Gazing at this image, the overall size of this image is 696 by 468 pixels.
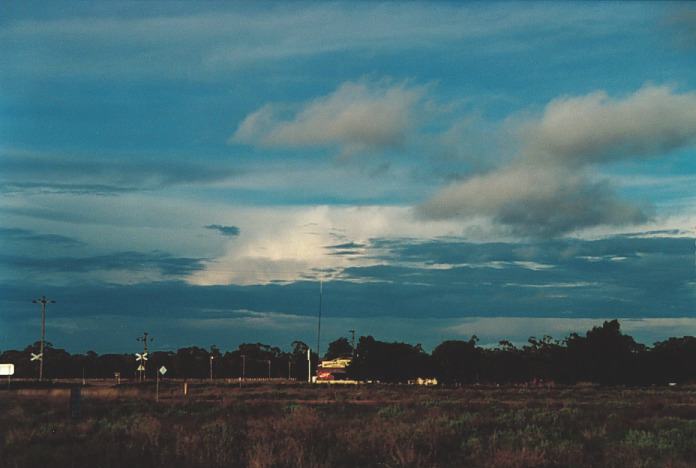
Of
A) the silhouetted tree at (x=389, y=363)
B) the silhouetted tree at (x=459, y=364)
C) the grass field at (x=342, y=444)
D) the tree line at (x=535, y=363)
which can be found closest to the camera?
the grass field at (x=342, y=444)

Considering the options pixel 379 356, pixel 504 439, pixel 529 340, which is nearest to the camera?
pixel 504 439

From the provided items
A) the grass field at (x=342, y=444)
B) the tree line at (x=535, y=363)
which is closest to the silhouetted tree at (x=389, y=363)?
the tree line at (x=535, y=363)

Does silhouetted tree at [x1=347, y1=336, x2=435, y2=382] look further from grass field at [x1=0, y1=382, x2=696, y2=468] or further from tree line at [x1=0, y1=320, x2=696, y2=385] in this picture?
grass field at [x1=0, y1=382, x2=696, y2=468]

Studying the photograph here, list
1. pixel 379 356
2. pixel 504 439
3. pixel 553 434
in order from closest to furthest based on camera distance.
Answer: pixel 504 439 < pixel 553 434 < pixel 379 356

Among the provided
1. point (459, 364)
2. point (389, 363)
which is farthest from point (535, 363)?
point (389, 363)

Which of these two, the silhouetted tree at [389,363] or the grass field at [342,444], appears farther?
the silhouetted tree at [389,363]

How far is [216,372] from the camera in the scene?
584 ft

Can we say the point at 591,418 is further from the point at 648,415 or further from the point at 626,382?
the point at 626,382

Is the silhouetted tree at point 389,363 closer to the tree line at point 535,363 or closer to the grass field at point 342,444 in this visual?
the tree line at point 535,363

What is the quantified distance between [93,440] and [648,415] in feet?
75.2

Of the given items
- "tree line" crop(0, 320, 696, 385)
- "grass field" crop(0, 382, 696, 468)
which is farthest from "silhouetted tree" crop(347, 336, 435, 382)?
"grass field" crop(0, 382, 696, 468)

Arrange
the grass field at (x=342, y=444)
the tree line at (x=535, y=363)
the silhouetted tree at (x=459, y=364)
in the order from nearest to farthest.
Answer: the grass field at (x=342, y=444) < the tree line at (x=535, y=363) < the silhouetted tree at (x=459, y=364)

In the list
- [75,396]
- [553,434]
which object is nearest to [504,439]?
[553,434]

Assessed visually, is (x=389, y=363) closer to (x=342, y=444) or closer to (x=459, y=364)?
(x=459, y=364)
